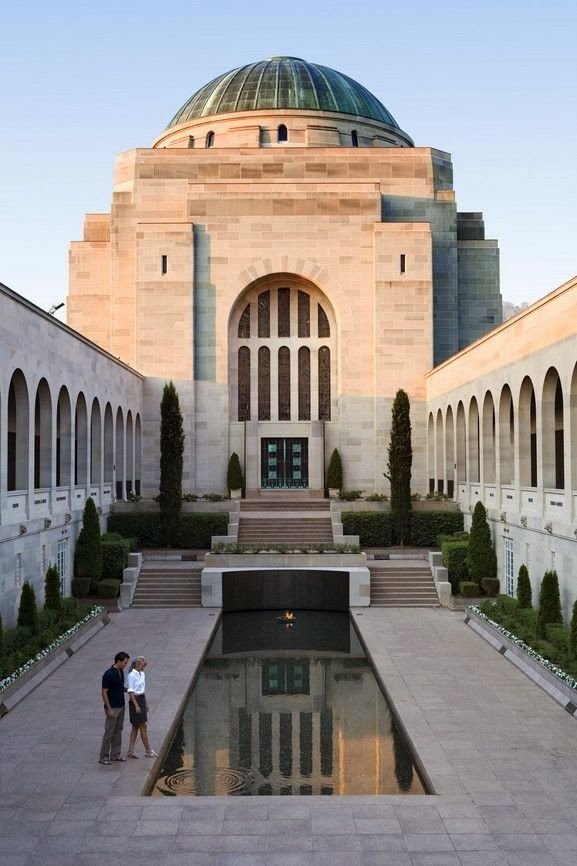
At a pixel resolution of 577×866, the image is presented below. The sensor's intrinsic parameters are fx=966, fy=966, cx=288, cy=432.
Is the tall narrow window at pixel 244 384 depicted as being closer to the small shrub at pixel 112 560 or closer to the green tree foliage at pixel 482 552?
the small shrub at pixel 112 560

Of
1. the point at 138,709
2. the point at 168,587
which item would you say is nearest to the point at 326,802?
the point at 138,709

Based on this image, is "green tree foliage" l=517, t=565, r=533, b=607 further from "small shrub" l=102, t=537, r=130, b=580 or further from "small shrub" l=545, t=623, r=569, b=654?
"small shrub" l=102, t=537, r=130, b=580

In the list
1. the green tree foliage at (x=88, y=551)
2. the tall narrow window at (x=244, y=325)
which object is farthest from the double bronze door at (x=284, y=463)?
the green tree foliage at (x=88, y=551)

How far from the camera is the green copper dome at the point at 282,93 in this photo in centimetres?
5419

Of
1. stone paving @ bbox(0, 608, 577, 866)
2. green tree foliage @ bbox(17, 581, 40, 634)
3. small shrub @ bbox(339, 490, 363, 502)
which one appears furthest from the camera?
small shrub @ bbox(339, 490, 363, 502)

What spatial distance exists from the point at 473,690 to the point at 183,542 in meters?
18.5

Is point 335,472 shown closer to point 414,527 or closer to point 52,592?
point 414,527

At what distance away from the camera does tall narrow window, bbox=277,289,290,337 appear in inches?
1815

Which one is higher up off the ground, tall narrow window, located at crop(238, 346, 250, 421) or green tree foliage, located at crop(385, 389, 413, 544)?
tall narrow window, located at crop(238, 346, 250, 421)

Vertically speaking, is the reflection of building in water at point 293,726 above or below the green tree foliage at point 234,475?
below

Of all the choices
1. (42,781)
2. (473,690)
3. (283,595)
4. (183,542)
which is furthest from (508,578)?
(42,781)

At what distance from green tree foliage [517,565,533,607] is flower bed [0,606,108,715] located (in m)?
11.3

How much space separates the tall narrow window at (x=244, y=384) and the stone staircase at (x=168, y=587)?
13883 mm

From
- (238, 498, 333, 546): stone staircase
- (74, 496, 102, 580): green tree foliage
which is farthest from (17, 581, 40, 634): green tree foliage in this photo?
(238, 498, 333, 546): stone staircase
